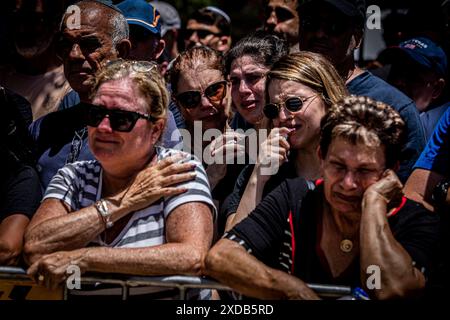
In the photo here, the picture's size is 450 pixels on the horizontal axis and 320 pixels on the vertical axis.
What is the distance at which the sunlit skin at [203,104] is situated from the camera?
4.84 m

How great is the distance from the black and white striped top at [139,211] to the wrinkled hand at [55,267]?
0.23 m

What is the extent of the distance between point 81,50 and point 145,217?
1579mm

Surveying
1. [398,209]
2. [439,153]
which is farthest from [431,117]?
[398,209]

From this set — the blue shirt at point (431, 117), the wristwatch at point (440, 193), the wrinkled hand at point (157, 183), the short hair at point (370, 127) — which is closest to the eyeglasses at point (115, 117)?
the wrinkled hand at point (157, 183)

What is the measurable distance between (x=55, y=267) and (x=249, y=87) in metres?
1.85

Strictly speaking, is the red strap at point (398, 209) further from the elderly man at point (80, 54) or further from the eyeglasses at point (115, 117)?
the elderly man at point (80, 54)

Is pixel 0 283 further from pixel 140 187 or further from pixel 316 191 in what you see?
pixel 316 191

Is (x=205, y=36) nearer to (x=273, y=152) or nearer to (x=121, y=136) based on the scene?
(x=273, y=152)

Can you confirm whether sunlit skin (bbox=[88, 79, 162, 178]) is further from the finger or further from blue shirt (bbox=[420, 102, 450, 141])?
blue shirt (bbox=[420, 102, 450, 141])

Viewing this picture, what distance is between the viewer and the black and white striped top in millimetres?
3672

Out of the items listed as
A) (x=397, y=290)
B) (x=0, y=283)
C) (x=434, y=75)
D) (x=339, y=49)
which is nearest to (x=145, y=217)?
(x=0, y=283)

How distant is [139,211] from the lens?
147 inches

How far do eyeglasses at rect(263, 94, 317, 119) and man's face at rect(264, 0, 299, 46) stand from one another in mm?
2068
